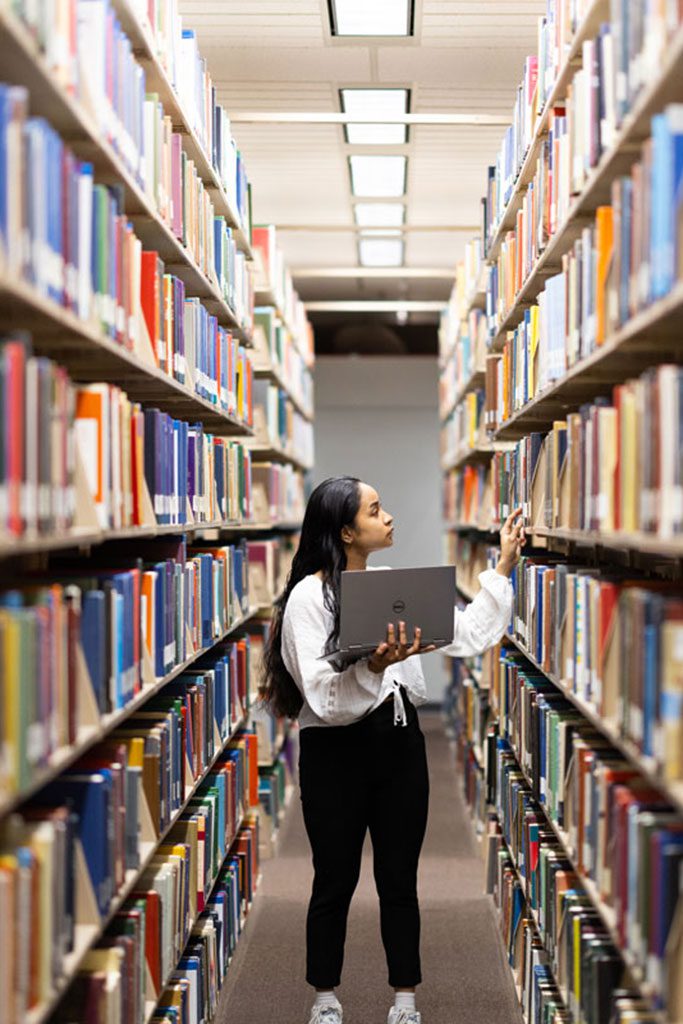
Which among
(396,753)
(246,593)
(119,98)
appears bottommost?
(396,753)

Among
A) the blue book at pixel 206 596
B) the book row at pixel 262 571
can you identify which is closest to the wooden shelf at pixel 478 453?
the book row at pixel 262 571

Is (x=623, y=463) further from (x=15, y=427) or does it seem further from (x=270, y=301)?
(x=270, y=301)

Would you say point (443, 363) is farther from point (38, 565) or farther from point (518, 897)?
point (38, 565)

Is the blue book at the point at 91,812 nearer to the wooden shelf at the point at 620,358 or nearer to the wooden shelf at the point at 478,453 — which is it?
the wooden shelf at the point at 620,358

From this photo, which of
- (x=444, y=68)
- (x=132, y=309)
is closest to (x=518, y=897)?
(x=132, y=309)

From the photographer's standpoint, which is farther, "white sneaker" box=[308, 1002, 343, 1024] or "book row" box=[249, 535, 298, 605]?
"book row" box=[249, 535, 298, 605]

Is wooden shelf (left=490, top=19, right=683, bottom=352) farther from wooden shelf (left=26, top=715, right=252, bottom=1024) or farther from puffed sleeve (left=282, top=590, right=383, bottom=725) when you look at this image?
wooden shelf (left=26, top=715, right=252, bottom=1024)

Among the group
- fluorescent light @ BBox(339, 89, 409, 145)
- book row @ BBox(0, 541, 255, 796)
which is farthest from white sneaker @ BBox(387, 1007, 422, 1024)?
fluorescent light @ BBox(339, 89, 409, 145)

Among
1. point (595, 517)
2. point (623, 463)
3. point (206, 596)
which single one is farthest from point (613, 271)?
point (206, 596)

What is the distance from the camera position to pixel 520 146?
3.94m

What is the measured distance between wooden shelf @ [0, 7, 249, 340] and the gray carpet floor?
2.30 meters

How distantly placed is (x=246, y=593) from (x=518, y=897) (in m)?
1.65

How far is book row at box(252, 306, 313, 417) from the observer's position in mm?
6043

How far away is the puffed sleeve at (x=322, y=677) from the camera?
10.7 feet
